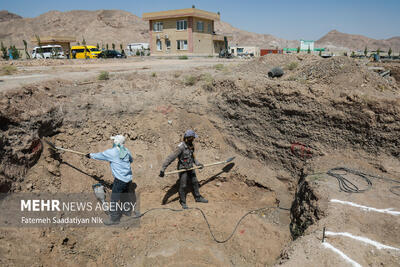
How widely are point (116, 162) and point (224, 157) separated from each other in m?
3.38

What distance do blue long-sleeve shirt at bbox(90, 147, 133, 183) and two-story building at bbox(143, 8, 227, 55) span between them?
2542cm

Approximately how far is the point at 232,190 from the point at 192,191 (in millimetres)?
1109

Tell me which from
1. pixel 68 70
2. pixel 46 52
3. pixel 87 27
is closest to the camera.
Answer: pixel 68 70

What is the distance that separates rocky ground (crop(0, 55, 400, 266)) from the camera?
15.9 ft

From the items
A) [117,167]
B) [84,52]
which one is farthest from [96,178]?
[84,52]

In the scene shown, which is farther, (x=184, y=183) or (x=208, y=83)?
(x=208, y=83)

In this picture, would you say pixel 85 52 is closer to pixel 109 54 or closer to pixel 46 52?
pixel 109 54

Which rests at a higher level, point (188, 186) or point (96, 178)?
point (96, 178)

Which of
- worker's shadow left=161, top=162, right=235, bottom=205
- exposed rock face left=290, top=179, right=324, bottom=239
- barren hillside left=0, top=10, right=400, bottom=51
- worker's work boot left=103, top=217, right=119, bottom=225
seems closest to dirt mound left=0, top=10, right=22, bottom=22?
barren hillside left=0, top=10, right=400, bottom=51

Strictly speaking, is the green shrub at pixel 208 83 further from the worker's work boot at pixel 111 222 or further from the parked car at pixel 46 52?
the parked car at pixel 46 52

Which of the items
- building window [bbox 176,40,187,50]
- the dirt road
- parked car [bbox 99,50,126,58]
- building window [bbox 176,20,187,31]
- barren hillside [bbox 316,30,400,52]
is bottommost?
the dirt road

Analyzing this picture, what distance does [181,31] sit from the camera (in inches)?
1160

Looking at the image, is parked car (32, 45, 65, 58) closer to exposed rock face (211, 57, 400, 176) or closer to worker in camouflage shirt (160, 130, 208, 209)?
exposed rock face (211, 57, 400, 176)

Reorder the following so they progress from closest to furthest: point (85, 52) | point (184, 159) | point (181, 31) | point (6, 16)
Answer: point (184, 159), point (85, 52), point (181, 31), point (6, 16)
